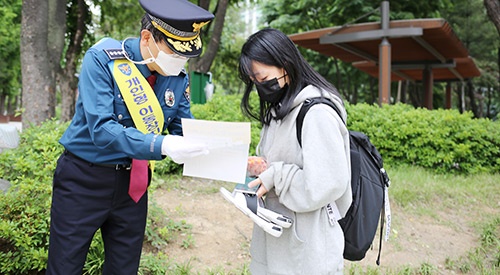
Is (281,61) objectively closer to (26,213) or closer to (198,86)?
(26,213)

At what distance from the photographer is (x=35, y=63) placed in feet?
17.2

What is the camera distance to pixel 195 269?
3.35 m

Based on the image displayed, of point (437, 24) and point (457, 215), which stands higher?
point (437, 24)

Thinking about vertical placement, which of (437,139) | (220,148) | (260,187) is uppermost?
(220,148)

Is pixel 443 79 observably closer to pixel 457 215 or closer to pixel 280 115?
pixel 457 215

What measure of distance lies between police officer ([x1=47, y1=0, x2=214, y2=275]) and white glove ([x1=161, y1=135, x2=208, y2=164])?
0.05m

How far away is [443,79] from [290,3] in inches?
276

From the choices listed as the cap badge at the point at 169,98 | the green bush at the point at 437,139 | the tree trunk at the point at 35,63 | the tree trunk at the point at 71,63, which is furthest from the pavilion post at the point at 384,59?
the cap badge at the point at 169,98

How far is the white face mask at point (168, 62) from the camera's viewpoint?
181 cm

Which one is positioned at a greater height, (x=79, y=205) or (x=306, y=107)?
(x=306, y=107)

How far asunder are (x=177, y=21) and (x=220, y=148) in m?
0.54

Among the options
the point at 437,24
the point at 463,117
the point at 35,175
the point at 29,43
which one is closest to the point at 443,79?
the point at 437,24

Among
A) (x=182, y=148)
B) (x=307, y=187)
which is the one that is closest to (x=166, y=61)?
(x=182, y=148)

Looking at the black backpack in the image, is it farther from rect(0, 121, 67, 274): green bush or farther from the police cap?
rect(0, 121, 67, 274): green bush
